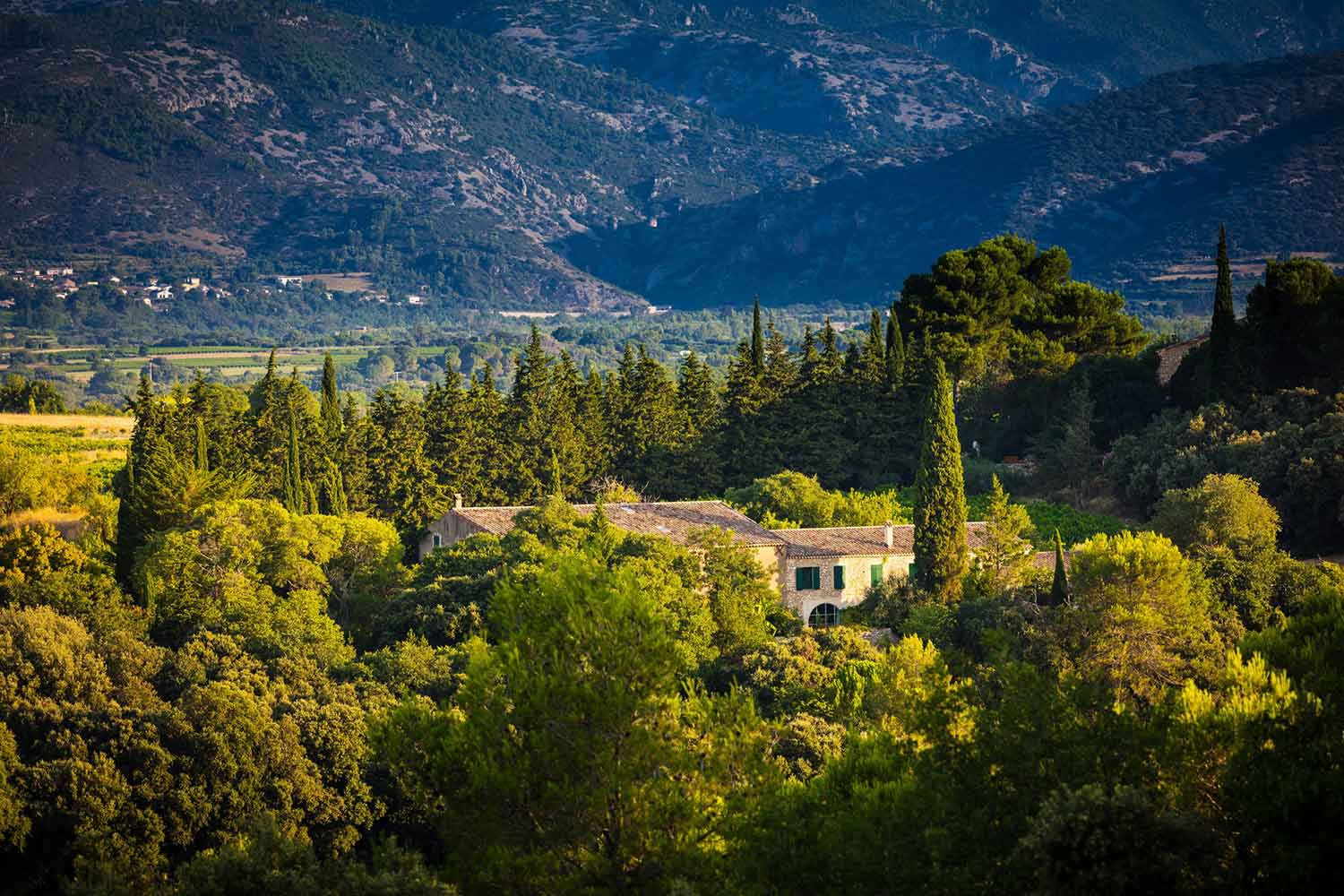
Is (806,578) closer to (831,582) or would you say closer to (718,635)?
(831,582)

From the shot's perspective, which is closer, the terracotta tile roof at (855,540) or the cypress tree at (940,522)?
the cypress tree at (940,522)

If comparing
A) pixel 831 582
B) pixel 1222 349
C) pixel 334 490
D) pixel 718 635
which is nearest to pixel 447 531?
pixel 334 490

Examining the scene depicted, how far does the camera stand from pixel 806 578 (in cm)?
5178

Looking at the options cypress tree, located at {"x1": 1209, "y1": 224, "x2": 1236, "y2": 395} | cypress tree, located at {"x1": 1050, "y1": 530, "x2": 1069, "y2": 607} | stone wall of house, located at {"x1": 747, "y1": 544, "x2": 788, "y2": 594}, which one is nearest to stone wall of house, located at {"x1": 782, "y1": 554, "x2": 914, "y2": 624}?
stone wall of house, located at {"x1": 747, "y1": 544, "x2": 788, "y2": 594}

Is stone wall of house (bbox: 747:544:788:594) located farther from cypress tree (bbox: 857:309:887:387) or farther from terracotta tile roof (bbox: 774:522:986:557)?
cypress tree (bbox: 857:309:887:387)

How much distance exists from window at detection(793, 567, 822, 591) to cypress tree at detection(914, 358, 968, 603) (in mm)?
2917

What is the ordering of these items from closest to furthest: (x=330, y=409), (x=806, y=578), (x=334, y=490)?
(x=806, y=578) → (x=334, y=490) → (x=330, y=409)

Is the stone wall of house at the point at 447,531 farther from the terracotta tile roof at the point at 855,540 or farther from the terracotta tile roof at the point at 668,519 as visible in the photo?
the terracotta tile roof at the point at 855,540

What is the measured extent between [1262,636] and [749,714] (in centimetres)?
892

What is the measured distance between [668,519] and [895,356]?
20108 millimetres

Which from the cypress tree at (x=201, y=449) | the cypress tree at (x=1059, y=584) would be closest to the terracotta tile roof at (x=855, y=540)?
the cypress tree at (x=1059, y=584)

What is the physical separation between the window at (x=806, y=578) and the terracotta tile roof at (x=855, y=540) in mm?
420

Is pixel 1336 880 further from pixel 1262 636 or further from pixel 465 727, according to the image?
pixel 465 727

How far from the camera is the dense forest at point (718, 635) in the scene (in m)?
25.1
